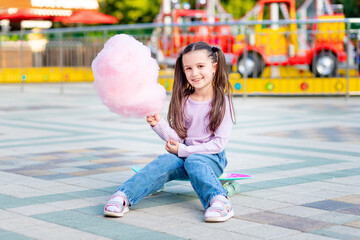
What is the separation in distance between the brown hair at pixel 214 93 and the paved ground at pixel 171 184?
1.86 feet

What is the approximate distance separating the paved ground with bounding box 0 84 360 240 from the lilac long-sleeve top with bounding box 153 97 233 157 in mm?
395

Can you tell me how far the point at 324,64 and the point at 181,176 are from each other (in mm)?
11889

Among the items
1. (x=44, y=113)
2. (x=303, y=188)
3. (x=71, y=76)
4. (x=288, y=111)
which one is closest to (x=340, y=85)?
(x=288, y=111)

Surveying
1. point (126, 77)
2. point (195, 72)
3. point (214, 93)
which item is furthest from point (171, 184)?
point (126, 77)

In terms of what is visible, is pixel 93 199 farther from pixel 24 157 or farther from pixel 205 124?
pixel 24 157

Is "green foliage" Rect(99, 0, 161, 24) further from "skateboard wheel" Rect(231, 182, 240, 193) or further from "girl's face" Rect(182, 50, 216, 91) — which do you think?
"girl's face" Rect(182, 50, 216, 91)

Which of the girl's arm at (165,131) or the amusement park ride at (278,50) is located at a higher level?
the girl's arm at (165,131)

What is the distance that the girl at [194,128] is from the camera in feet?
15.4

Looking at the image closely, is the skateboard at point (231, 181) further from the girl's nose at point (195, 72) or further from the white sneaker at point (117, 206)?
the girl's nose at point (195, 72)

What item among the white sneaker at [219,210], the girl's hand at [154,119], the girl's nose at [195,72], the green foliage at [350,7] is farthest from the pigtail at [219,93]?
the green foliage at [350,7]

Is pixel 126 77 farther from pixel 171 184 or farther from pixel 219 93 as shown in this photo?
pixel 171 184

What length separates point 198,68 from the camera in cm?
491

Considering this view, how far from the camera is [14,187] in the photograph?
555 centimetres

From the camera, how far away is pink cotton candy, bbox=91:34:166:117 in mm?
4398
